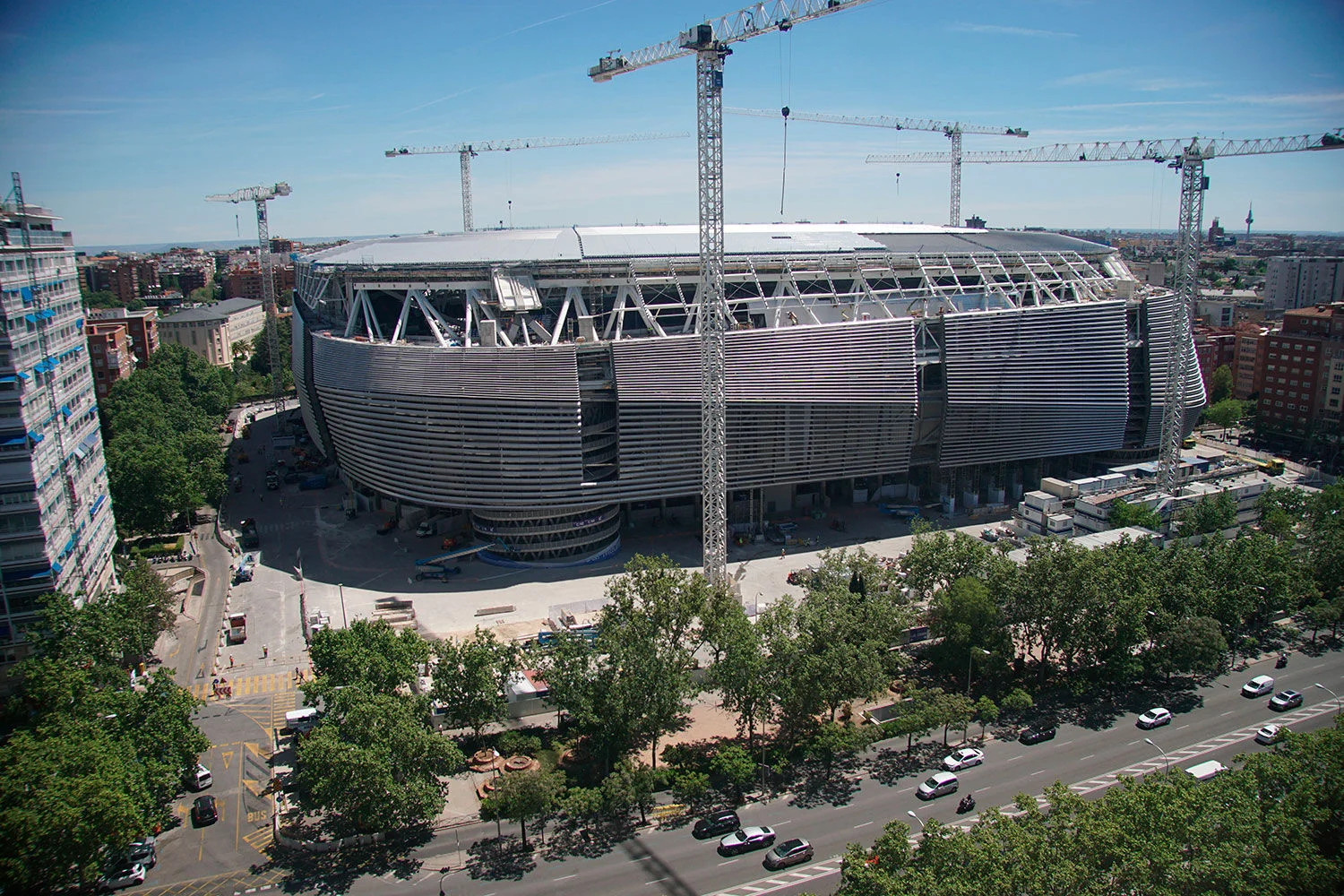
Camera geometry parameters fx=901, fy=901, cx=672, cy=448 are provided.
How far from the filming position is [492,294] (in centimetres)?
7200

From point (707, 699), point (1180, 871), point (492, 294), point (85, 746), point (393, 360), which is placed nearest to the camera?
point (1180, 871)

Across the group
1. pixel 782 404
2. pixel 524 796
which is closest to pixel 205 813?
pixel 524 796

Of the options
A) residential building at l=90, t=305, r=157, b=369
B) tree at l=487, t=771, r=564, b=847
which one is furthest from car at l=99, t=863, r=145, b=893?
residential building at l=90, t=305, r=157, b=369

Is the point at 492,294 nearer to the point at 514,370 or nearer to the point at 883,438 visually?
the point at 514,370

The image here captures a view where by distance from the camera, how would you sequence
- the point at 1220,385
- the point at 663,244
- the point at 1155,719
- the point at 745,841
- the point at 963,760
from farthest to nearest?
the point at 1220,385, the point at 663,244, the point at 1155,719, the point at 963,760, the point at 745,841

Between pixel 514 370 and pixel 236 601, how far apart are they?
24.2 m

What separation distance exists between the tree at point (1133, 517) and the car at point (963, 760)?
30.5 m

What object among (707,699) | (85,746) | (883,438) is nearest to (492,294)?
(883,438)

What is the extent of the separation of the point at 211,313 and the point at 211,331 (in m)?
5.56

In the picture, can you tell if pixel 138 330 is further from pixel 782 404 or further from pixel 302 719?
pixel 302 719

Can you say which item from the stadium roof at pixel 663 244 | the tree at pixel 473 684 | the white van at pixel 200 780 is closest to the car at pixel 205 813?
the white van at pixel 200 780

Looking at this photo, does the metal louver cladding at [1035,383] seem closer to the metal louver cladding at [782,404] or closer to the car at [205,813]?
the metal louver cladding at [782,404]

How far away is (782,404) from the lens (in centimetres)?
6781

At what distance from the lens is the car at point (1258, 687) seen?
1852 inches
